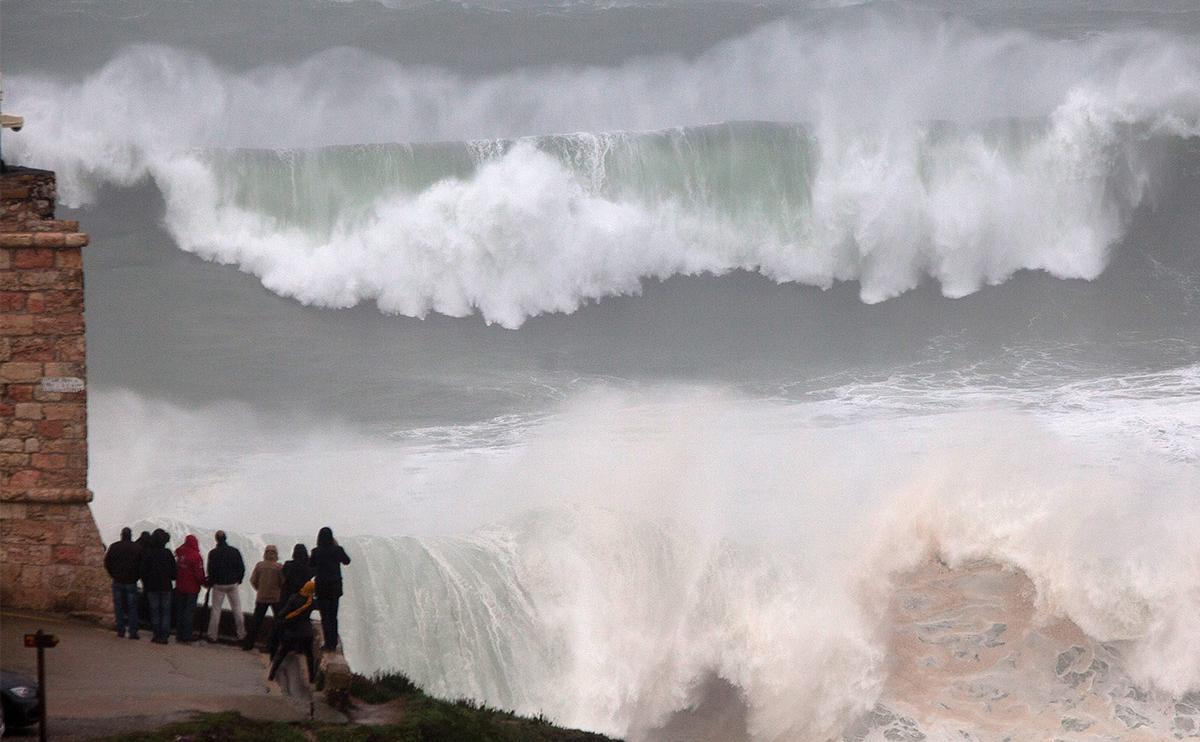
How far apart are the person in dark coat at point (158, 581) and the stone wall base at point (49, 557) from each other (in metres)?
0.31

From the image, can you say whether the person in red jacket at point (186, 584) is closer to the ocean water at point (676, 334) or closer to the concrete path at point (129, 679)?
the concrete path at point (129, 679)

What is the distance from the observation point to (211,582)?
11617 millimetres

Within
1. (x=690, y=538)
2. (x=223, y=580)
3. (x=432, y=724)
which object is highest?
(x=223, y=580)

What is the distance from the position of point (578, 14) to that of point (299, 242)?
12.5 metres

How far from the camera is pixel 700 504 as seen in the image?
64.4 feet

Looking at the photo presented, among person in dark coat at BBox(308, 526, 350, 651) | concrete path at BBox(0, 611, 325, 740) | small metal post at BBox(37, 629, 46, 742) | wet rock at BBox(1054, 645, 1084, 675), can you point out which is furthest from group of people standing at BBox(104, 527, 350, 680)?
wet rock at BBox(1054, 645, 1084, 675)

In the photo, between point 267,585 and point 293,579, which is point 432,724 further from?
point 267,585

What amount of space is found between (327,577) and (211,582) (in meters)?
1.03

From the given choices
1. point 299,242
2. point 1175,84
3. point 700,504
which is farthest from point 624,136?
point 700,504

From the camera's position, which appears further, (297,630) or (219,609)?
(219,609)

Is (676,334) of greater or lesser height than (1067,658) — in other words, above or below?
above

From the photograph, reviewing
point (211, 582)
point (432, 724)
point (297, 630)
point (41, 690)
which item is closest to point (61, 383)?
point (211, 582)

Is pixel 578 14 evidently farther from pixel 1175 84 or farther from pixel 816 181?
pixel 1175 84

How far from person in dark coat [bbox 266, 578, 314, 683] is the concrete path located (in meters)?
0.22
